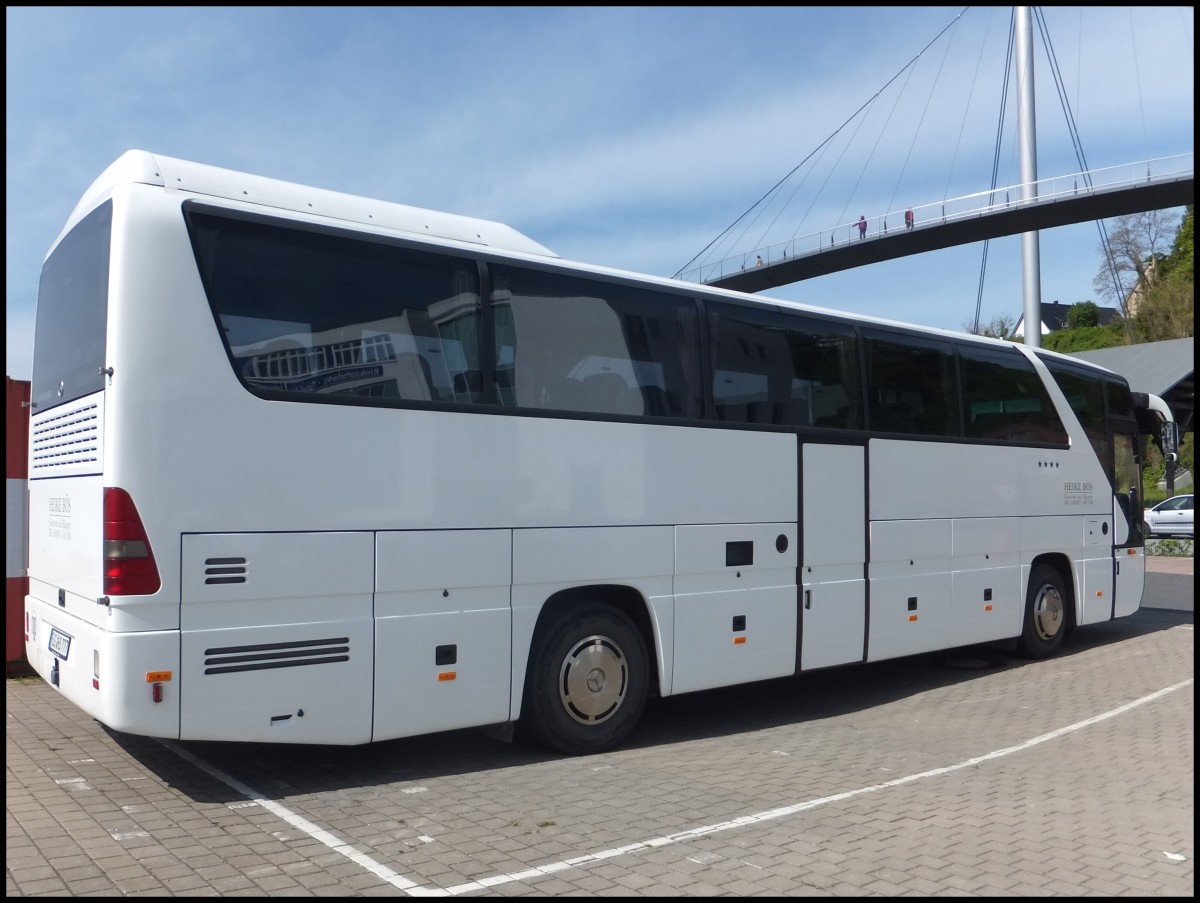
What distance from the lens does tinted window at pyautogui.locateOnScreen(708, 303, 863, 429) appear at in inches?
326

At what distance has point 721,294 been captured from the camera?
27.5ft

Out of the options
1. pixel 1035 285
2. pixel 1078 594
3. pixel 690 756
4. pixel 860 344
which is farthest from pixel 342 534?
pixel 1035 285

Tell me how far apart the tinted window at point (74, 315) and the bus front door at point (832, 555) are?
536cm

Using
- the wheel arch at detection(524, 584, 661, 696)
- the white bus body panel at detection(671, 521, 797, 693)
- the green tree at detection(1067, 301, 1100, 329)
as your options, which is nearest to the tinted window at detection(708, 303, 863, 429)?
the white bus body panel at detection(671, 521, 797, 693)

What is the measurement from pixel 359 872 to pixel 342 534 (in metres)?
1.99

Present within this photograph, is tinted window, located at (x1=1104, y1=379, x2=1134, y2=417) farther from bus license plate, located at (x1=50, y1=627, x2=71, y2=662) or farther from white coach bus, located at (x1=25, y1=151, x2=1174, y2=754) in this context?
bus license plate, located at (x1=50, y1=627, x2=71, y2=662)

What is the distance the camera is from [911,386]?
9953mm

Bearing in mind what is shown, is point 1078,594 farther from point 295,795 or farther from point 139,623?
point 139,623

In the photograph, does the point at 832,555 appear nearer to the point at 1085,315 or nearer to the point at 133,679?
the point at 133,679

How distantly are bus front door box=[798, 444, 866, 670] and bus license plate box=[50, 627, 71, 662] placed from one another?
5.37m

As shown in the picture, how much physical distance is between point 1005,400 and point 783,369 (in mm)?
3676

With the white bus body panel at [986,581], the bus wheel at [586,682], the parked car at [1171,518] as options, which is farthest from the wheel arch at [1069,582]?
the parked car at [1171,518]

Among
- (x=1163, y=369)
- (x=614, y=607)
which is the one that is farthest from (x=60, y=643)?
(x=1163, y=369)

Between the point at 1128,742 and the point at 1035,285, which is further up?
the point at 1035,285
